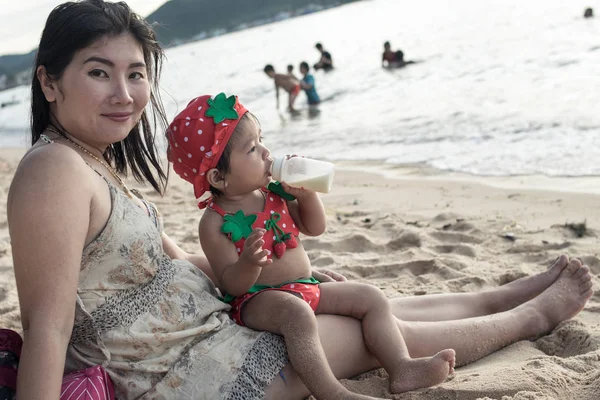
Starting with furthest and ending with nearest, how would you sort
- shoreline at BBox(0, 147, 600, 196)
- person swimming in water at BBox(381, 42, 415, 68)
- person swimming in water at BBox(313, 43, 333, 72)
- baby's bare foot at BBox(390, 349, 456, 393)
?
person swimming in water at BBox(313, 43, 333, 72), person swimming in water at BBox(381, 42, 415, 68), shoreline at BBox(0, 147, 600, 196), baby's bare foot at BBox(390, 349, 456, 393)

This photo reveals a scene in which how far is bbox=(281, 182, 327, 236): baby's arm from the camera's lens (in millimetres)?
2484

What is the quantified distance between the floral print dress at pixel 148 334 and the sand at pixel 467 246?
47 cm

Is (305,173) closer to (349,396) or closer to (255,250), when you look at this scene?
(255,250)

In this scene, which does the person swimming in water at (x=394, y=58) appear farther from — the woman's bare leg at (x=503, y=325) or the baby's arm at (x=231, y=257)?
the baby's arm at (x=231, y=257)

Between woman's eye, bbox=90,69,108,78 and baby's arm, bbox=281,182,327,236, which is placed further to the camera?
baby's arm, bbox=281,182,327,236

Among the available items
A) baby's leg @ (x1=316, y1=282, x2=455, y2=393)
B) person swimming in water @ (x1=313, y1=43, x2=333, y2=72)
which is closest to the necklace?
baby's leg @ (x1=316, y1=282, x2=455, y2=393)

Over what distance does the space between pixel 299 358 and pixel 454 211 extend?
9.58 ft

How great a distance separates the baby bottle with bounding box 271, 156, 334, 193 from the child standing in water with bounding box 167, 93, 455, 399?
0.06 m

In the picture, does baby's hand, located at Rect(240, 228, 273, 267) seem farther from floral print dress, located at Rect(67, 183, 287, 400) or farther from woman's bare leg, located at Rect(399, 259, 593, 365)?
woman's bare leg, located at Rect(399, 259, 593, 365)

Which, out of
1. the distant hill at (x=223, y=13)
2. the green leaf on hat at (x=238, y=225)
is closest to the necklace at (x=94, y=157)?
the green leaf on hat at (x=238, y=225)

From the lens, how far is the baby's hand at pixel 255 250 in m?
2.07

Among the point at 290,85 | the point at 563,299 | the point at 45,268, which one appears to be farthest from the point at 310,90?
the point at 45,268

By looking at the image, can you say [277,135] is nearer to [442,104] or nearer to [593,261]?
[442,104]

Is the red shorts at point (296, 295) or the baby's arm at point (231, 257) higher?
the baby's arm at point (231, 257)
